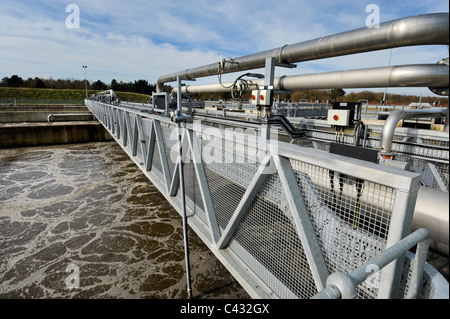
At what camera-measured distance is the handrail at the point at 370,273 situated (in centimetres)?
79

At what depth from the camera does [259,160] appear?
204 centimetres

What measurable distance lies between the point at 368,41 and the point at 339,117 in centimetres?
144

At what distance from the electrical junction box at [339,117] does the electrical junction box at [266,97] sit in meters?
1.19

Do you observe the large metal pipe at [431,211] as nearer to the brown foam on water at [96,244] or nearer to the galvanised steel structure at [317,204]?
the galvanised steel structure at [317,204]

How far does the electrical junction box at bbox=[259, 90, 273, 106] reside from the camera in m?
4.62

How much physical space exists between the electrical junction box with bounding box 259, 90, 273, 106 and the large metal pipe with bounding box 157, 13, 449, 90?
0.75 m

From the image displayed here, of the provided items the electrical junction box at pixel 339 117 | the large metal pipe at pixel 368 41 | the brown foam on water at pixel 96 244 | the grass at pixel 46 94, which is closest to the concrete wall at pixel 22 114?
the brown foam on water at pixel 96 244

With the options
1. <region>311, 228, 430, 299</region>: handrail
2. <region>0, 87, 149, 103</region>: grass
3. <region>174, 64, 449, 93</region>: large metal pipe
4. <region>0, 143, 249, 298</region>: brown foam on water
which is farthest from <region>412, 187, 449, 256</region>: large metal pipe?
<region>0, 87, 149, 103</region>: grass

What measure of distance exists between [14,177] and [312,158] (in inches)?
551

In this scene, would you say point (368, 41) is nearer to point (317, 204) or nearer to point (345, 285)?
point (317, 204)

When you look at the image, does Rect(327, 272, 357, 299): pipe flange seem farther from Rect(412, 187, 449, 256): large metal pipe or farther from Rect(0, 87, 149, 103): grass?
Rect(0, 87, 149, 103): grass

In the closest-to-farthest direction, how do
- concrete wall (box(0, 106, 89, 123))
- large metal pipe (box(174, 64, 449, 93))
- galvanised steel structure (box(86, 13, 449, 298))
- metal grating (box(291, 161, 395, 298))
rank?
1. galvanised steel structure (box(86, 13, 449, 298))
2. metal grating (box(291, 161, 395, 298))
3. large metal pipe (box(174, 64, 449, 93))
4. concrete wall (box(0, 106, 89, 123))

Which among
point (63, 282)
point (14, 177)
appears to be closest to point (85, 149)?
point (14, 177)

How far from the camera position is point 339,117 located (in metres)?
4.59
